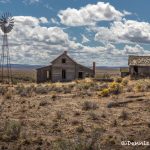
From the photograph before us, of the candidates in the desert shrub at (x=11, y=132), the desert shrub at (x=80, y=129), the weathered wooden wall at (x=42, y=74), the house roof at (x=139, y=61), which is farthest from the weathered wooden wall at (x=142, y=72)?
the desert shrub at (x=11, y=132)

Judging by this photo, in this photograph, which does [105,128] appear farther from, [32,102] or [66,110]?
[32,102]

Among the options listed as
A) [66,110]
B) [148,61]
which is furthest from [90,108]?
[148,61]

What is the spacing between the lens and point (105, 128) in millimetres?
17234

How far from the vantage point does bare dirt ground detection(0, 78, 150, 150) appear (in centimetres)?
1466

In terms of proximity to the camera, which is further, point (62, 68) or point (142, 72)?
point (62, 68)

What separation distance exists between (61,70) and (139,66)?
36.5 ft

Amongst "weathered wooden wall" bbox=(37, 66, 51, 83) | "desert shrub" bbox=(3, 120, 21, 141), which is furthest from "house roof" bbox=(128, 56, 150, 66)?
"desert shrub" bbox=(3, 120, 21, 141)

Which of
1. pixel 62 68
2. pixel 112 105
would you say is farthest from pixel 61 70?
pixel 112 105

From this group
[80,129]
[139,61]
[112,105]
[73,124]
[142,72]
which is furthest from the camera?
[139,61]

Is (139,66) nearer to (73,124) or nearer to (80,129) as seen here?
(73,124)

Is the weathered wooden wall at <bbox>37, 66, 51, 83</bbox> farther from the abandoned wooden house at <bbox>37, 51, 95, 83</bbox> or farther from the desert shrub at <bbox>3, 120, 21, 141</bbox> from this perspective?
the desert shrub at <bbox>3, 120, 21, 141</bbox>

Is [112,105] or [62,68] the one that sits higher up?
[62,68]

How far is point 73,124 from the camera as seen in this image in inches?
717

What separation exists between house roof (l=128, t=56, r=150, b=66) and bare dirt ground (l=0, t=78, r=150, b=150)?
2684 cm
